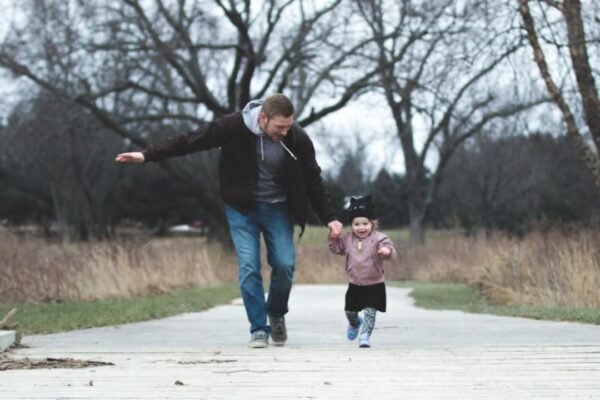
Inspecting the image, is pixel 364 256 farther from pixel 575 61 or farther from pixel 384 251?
pixel 575 61

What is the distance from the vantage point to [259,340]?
6.55m

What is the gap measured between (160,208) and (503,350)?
4919cm

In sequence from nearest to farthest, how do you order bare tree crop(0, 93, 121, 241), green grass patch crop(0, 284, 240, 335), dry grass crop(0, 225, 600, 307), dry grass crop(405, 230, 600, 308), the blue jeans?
the blue jeans < green grass patch crop(0, 284, 240, 335) < dry grass crop(405, 230, 600, 308) < dry grass crop(0, 225, 600, 307) < bare tree crop(0, 93, 121, 241)

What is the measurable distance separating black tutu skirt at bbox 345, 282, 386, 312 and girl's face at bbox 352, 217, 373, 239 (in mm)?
392

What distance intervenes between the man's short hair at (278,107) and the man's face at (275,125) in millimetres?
25

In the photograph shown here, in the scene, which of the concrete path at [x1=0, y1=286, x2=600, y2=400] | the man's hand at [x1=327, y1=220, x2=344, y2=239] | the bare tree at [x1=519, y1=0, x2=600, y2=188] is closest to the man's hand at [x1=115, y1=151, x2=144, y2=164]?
the concrete path at [x1=0, y1=286, x2=600, y2=400]

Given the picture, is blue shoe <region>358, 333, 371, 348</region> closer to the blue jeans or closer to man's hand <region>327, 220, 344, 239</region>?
the blue jeans

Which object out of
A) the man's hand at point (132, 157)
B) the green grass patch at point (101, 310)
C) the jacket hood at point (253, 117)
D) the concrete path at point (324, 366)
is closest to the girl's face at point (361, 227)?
the concrete path at point (324, 366)

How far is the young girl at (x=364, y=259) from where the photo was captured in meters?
6.82

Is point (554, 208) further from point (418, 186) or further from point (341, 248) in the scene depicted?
point (341, 248)

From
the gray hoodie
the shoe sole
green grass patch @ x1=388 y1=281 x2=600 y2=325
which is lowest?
green grass patch @ x1=388 y1=281 x2=600 y2=325

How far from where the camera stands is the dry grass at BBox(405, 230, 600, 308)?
38.9 ft

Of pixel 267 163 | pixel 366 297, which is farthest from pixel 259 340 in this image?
pixel 267 163

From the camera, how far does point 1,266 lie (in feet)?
45.0
